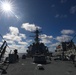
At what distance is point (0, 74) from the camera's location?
111 ft

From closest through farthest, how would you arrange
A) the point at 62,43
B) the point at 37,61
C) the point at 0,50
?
1. the point at 0,50
2. the point at 37,61
3. the point at 62,43

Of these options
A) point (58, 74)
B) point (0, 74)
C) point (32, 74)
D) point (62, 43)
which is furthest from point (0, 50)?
point (62, 43)

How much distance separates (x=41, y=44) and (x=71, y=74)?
317ft

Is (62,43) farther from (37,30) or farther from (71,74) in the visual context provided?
(71,74)

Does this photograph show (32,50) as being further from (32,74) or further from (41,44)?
(32,74)

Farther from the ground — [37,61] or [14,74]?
[37,61]

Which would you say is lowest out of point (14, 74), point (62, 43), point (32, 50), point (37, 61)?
point (14, 74)

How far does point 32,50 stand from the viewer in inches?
5108

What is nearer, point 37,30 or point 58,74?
point 58,74

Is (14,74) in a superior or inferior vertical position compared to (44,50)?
inferior

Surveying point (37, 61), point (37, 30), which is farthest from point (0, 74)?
point (37, 30)

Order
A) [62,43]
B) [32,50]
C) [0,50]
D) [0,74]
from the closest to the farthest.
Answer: [0,74], [0,50], [32,50], [62,43]

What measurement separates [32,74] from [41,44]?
315 feet

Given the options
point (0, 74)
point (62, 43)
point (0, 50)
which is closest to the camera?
point (0, 74)
